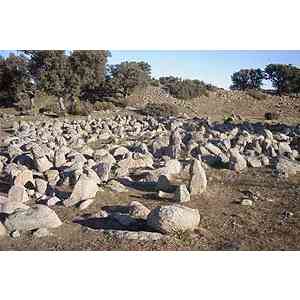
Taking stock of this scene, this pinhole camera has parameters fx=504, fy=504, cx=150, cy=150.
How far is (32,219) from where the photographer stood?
827 cm

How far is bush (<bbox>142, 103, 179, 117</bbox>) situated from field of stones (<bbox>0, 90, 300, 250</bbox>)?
10.5m

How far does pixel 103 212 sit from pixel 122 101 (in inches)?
913

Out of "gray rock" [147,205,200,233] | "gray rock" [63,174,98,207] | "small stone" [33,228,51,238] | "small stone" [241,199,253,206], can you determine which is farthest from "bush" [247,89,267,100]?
"small stone" [33,228,51,238]

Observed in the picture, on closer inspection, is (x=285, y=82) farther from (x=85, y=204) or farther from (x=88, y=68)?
(x=88, y=68)

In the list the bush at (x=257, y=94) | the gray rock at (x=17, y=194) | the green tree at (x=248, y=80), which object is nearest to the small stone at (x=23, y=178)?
the gray rock at (x=17, y=194)

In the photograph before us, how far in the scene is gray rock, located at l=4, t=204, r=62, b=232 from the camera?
821 cm

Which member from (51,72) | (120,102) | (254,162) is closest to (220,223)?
(254,162)

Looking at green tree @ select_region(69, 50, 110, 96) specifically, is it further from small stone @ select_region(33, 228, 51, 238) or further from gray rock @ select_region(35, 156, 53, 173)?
small stone @ select_region(33, 228, 51, 238)

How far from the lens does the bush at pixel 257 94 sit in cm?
2118

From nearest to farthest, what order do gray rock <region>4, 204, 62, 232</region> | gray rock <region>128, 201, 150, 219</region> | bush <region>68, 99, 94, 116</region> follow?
gray rock <region>4, 204, 62, 232</region> → gray rock <region>128, 201, 150, 219</region> → bush <region>68, 99, 94, 116</region>

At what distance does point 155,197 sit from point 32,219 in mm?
2744
